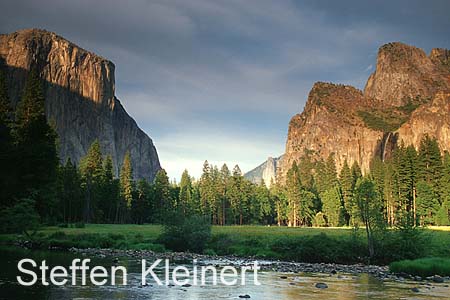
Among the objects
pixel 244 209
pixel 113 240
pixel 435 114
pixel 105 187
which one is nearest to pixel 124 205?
pixel 105 187

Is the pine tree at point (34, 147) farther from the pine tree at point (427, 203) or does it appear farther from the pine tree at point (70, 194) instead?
the pine tree at point (427, 203)

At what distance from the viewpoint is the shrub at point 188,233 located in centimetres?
4231

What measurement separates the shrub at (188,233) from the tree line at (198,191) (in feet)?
3.61

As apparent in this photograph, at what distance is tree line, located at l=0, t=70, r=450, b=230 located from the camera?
37.5 m

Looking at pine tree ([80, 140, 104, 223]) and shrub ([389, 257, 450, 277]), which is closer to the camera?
shrub ([389, 257, 450, 277])

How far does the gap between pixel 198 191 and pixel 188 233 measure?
243 feet

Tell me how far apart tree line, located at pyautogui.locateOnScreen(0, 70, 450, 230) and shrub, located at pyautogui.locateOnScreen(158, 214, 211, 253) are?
1.10 meters

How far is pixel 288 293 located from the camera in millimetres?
18469

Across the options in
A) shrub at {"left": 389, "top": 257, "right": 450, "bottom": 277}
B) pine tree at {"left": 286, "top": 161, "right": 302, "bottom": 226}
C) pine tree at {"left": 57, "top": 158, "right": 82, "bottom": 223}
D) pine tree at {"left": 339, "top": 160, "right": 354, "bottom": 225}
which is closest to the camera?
shrub at {"left": 389, "top": 257, "right": 450, "bottom": 277}

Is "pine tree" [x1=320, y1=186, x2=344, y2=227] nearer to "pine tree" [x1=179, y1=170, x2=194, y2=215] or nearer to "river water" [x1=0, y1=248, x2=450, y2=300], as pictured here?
"pine tree" [x1=179, y1=170, x2=194, y2=215]

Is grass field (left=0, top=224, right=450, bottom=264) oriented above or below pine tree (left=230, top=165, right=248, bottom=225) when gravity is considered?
below

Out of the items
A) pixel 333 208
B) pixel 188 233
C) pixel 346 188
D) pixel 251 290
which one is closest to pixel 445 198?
pixel 333 208

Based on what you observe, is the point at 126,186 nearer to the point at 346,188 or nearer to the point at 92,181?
the point at 92,181

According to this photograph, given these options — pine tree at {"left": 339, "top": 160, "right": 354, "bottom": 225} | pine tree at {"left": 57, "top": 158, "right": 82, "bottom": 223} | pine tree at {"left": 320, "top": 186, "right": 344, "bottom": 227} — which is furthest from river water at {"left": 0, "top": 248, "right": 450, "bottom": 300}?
pine tree at {"left": 320, "top": 186, "right": 344, "bottom": 227}
